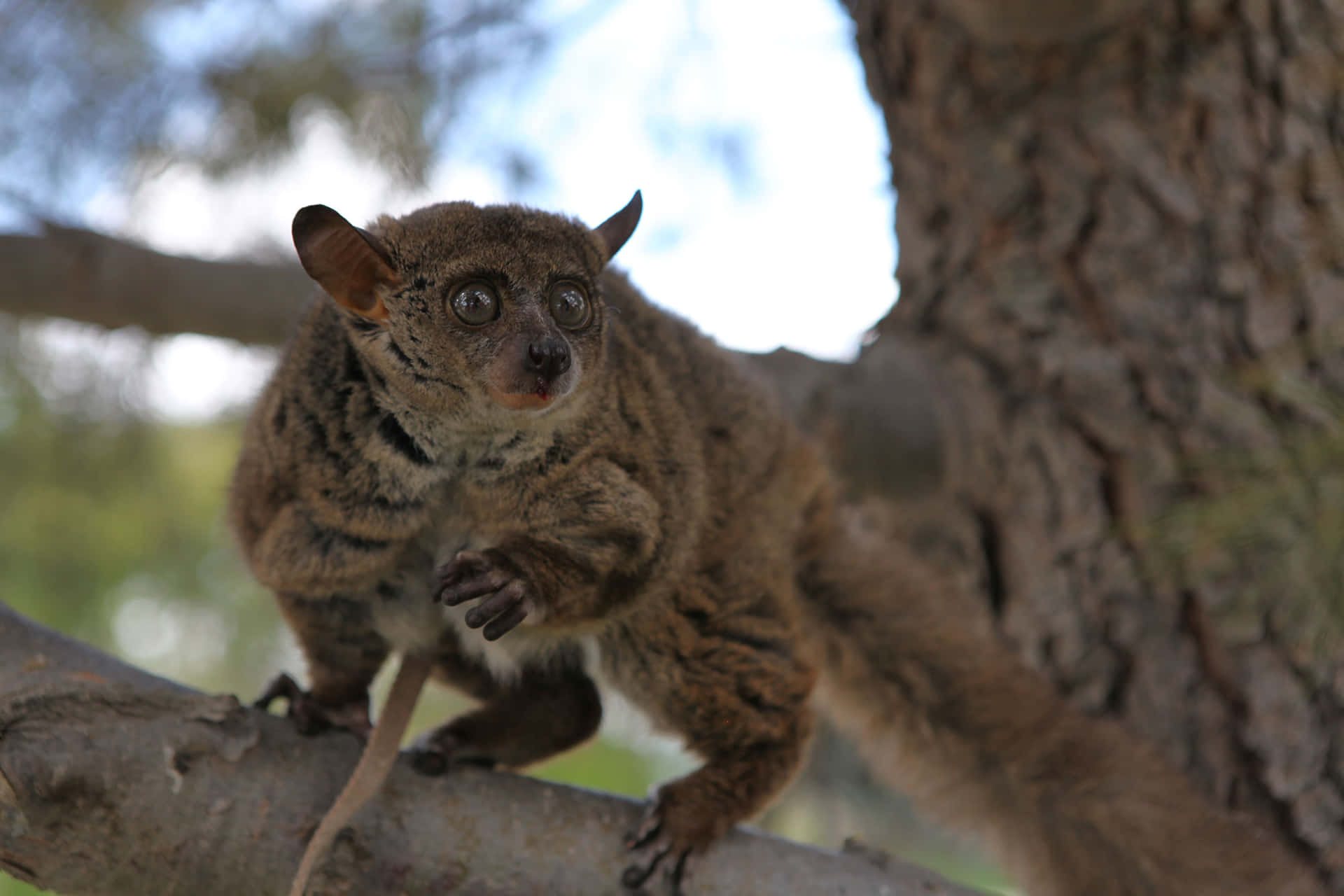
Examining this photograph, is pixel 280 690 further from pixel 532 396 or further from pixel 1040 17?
pixel 1040 17

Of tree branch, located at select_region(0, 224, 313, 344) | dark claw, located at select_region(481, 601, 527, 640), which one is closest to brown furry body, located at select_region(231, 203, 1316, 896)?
dark claw, located at select_region(481, 601, 527, 640)

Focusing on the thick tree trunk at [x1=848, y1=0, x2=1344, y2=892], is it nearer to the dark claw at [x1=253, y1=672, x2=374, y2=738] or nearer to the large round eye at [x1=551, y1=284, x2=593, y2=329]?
the large round eye at [x1=551, y1=284, x2=593, y2=329]

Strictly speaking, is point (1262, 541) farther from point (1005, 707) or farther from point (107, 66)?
point (107, 66)

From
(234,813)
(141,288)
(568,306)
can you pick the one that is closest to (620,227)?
(568,306)

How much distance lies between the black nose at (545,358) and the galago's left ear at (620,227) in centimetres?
46

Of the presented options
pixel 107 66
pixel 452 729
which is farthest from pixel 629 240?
pixel 107 66

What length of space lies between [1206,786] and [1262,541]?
0.69 metres

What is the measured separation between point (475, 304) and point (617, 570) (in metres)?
0.64

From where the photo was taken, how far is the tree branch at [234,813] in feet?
7.29

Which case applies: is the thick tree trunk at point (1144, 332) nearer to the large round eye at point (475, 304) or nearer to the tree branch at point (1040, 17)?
the tree branch at point (1040, 17)

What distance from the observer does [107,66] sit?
176 inches

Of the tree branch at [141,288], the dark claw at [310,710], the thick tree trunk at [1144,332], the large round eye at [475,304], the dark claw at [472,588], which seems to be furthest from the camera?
the tree branch at [141,288]

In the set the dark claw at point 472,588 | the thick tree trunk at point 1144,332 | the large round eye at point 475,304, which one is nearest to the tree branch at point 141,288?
the large round eye at point 475,304

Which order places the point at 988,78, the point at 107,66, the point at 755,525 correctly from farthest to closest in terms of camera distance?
the point at 107,66, the point at 988,78, the point at 755,525
